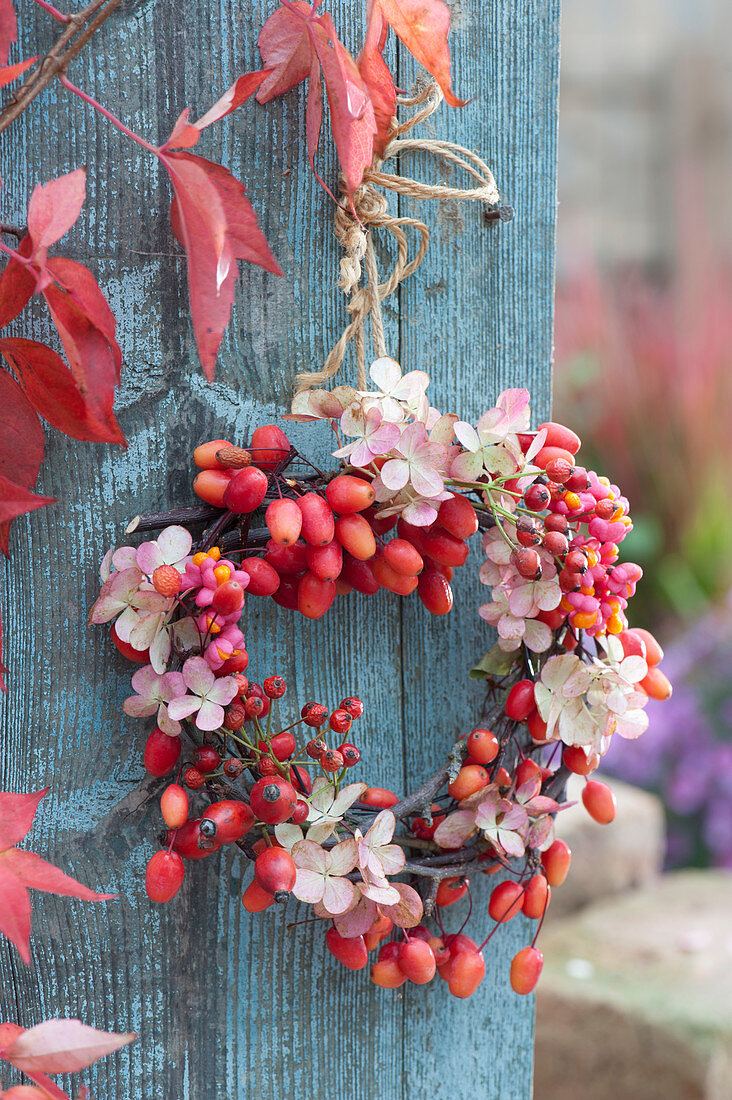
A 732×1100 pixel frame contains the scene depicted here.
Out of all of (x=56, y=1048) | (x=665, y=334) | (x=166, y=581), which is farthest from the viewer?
(x=665, y=334)

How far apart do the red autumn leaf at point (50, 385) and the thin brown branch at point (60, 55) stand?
137mm

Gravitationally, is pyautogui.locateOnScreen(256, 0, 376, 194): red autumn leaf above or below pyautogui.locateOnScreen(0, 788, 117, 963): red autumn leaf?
above

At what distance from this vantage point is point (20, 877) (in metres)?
0.56

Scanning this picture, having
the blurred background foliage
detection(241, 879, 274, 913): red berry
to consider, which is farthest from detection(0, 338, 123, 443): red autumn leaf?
the blurred background foliage

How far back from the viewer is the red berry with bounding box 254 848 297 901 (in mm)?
627

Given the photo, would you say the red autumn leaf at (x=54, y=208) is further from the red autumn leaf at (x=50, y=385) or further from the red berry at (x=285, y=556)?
the red berry at (x=285, y=556)

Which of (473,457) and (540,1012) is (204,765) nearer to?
(473,457)

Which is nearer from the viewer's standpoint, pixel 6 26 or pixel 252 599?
pixel 6 26

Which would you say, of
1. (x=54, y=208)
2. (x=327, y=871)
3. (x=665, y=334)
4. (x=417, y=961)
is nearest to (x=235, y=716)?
(x=327, y=871)

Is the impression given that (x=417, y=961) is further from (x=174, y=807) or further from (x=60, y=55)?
(x=60, y=55)

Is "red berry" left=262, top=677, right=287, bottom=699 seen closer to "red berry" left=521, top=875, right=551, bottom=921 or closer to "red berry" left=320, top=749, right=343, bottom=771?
"red berry" left=320, top=749, right=343, bottom=771

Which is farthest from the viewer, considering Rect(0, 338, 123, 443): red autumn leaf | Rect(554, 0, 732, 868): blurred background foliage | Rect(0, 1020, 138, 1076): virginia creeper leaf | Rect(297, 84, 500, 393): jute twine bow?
Rect(554, 0, 732, 868): blurred background foliage

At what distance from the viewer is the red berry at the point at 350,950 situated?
693 mm

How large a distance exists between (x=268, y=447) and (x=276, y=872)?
292mm
